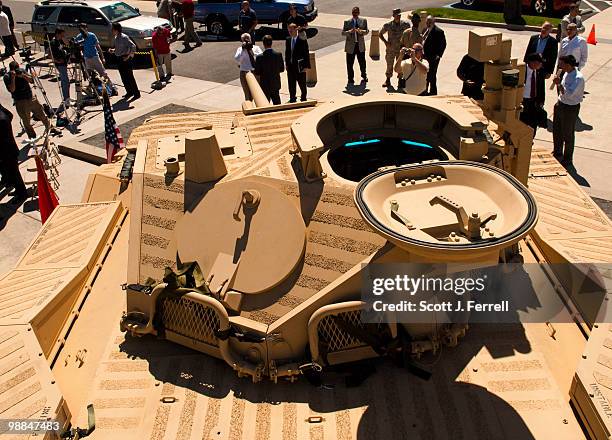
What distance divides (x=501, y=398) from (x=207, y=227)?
3.38m

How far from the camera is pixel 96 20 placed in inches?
880

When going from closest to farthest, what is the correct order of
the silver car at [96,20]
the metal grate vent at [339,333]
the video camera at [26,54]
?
the metal grate vent at [339,333]
the silver car at [96,20]
the video camera at [26,54]

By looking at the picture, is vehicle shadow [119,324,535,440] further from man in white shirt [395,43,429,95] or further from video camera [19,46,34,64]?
video camera [19,46,34,64]

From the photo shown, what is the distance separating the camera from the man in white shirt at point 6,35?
23859 millimetres

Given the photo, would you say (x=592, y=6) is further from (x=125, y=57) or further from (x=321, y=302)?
(x=321, y=302)

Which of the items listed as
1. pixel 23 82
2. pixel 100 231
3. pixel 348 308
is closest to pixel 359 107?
pixel 348 308

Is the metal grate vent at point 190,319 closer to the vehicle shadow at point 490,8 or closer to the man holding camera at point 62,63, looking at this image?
the man holding camera at point 62,63

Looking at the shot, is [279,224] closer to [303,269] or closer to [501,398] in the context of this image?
[303,269]

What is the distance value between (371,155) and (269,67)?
7.54 metres

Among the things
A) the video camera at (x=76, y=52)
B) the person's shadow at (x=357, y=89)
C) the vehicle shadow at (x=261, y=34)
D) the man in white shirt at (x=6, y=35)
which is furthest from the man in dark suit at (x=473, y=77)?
the man in white shirt at (x=6, y=35)

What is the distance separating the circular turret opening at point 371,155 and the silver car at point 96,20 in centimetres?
1624

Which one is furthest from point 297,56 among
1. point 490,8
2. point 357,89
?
point 490,8

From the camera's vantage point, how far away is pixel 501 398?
230 inches

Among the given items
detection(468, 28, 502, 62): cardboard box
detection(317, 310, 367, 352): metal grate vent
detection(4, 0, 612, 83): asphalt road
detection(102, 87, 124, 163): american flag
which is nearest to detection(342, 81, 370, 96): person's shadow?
detection(4, 0, 612, 83): asphalt road
